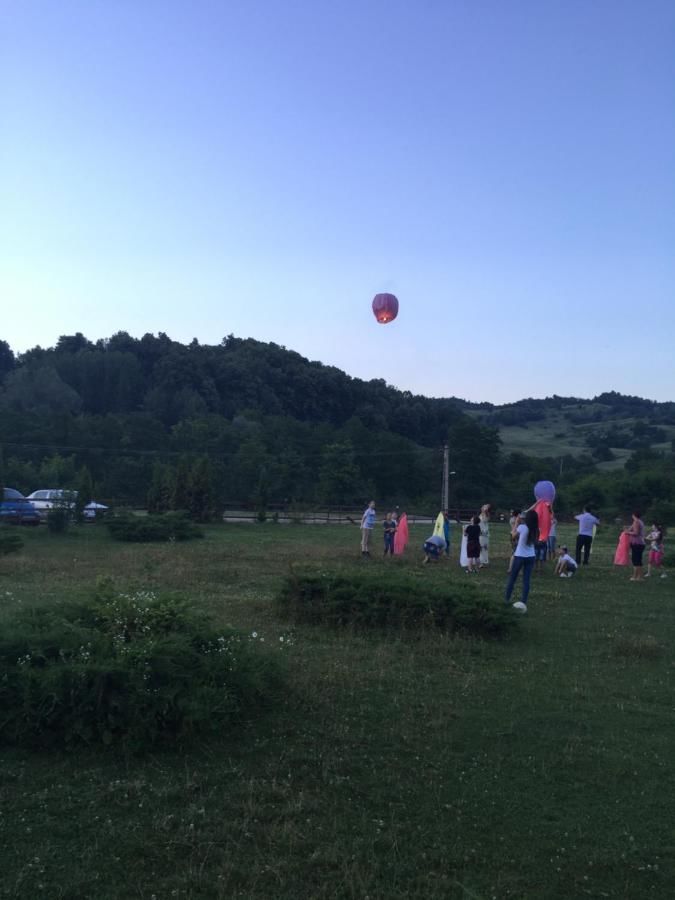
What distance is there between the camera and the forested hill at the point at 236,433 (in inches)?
2104

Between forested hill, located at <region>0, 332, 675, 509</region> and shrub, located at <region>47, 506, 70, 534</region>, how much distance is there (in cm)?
448

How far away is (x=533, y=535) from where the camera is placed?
1244cm

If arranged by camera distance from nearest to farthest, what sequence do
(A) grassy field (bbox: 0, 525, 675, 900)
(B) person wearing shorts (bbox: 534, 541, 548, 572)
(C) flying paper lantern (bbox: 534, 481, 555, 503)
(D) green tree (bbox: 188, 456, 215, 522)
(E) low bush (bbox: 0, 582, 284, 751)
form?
(A) grassy field (bbox: 0, 525, 675, 900) < (E) low bush (bbox: 0, 582, 284, 751) < (C) flying paper lantern (bbox: 534, 481, 555, 503) < (B) person wearing shorts (bbox: 534, 541, 548, 572) < (D) green tree (bbox: 188, 456, 215, 522)

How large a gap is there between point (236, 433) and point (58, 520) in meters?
35.7

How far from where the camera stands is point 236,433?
6247 cm

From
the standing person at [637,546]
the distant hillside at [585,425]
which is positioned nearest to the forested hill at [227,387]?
the distant hillside at [585,425]

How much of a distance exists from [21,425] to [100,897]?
57.9m

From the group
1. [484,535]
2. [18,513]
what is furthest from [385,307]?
[18,513]

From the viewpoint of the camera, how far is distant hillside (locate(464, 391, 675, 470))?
9862 cm

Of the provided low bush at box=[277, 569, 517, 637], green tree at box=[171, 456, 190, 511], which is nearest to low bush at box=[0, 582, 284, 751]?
low bush at box=[277, 569, 517, 637]

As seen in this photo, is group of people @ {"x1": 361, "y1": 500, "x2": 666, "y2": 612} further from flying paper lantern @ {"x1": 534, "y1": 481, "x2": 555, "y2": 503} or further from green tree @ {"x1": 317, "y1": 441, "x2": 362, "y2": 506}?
green tree @ {"x1": 317, "y1": 441, "x2": 362, "y2": 506}

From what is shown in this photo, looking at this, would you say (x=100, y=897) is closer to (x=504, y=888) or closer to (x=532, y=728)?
(x=504, y=888)

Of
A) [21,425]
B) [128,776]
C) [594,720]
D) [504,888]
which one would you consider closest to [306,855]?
[504,888]

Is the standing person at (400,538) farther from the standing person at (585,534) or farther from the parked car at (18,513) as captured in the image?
the parked car at (18,513)
